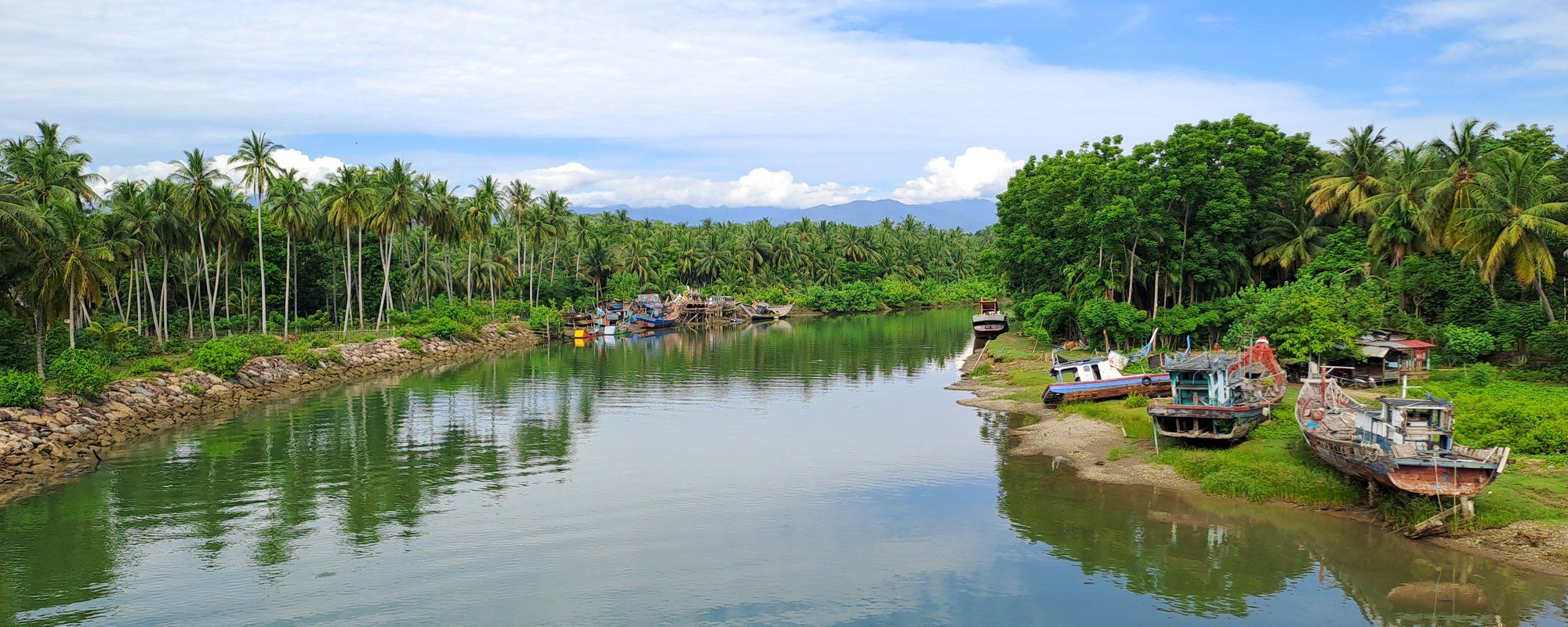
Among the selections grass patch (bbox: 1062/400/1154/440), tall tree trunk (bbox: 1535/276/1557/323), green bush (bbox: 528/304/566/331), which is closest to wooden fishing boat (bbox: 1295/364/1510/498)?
grass patch (bbox: 1062/400/1154/440)

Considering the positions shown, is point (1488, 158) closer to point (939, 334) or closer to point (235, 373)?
point (939, 334)

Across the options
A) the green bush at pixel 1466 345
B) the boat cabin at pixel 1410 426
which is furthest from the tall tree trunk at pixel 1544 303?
the boat cabin at pixel 1410 426

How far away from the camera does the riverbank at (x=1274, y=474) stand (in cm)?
2412

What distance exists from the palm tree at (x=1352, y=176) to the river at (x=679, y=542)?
27016 millimetres

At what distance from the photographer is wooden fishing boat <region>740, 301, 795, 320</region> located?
134250mm

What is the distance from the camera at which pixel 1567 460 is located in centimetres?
2752

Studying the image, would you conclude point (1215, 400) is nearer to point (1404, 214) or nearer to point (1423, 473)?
point (1423, 473)

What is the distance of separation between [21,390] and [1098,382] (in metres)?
45.6

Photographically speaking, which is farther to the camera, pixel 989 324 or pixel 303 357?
pixel 989 324

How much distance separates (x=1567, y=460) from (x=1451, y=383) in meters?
12.1

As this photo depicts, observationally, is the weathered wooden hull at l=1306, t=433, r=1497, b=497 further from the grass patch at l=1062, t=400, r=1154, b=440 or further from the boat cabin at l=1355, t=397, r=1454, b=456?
the grass patch at l=1062, t=400, r=1154, b=440

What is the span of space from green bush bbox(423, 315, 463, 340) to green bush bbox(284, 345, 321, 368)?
58.4 feet

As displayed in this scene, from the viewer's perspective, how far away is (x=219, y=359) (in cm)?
5506

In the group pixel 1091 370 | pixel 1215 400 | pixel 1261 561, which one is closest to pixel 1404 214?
pixel 1091 370
